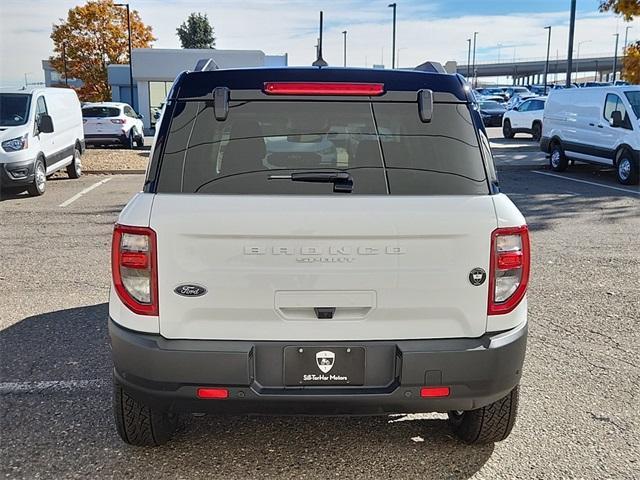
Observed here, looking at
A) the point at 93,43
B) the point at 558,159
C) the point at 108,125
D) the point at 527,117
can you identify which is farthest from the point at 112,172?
the point at 93,43

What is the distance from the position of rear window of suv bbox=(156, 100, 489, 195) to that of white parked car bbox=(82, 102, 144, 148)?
64.4ft

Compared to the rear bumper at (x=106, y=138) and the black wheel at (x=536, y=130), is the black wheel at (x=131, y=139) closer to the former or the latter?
the rear bumper at (x=106, y=138)

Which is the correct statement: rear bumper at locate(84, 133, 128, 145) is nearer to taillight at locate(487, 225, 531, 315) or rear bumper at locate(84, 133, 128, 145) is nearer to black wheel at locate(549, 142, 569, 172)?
black wheel at locate(549, 142, 569, 172)

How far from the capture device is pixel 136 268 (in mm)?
2752

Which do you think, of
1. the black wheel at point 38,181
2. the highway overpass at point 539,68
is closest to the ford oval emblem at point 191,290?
the black wheel at point 38,181

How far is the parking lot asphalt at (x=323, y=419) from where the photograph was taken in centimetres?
322

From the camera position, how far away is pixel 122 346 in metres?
2.84

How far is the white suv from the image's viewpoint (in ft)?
8.91

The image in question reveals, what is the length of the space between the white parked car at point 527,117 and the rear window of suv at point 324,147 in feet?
77.2

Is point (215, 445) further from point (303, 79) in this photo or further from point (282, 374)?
point (303, 79)

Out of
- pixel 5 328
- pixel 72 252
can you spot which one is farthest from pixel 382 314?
pixel 72 252

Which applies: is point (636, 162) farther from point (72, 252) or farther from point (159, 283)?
point (159, 283)

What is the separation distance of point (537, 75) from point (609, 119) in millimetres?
127377

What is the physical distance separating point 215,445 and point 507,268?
1.74 m
